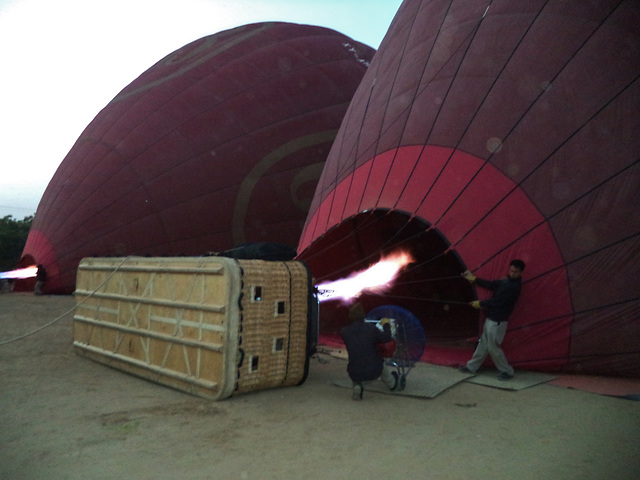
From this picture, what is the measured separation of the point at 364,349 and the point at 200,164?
793cm

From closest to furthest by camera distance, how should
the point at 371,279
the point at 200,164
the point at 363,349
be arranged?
the point at 363,349
the point at 371,279
the point at 200,164

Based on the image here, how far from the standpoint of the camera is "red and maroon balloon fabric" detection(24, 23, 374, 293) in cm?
1131

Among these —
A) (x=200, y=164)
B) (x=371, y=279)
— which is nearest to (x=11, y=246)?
(x=200, y=164)

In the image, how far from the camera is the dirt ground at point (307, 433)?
2.82 metres

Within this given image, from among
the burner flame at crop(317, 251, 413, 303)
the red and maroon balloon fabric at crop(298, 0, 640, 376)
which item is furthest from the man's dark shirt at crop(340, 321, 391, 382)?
the burner flame at crop(317, 251, 413, 303)

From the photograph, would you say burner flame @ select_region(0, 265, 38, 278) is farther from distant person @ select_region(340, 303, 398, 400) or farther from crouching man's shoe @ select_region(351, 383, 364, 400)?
crouching man's shoe @ select_region(351, 383, 364, 400)

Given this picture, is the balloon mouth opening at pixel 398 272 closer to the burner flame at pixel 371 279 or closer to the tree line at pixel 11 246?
the burner flame at pixel 371 279

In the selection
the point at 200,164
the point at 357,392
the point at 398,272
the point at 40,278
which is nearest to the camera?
the point at 357,392

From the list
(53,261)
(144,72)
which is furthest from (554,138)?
(144,72)

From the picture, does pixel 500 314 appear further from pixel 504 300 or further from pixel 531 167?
pixel 531 167

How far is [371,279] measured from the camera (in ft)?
23.7

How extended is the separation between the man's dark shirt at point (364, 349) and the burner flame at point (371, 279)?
2.38m

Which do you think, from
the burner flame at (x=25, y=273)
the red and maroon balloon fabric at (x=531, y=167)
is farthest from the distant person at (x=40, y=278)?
the red and maroon balloon fabric at (x=531, y=167)

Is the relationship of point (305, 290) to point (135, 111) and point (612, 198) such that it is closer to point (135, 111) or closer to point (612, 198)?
point (612, 198)
